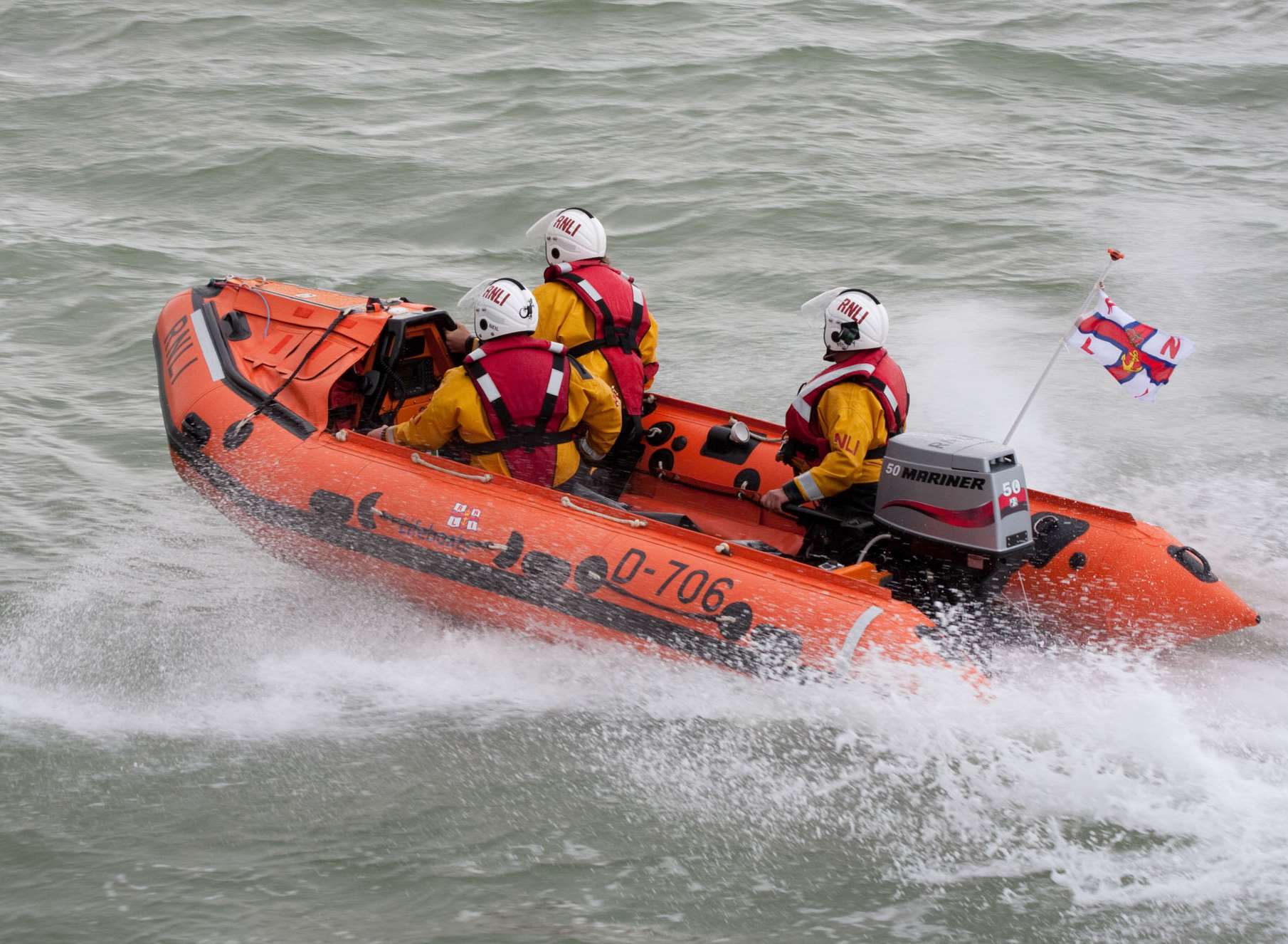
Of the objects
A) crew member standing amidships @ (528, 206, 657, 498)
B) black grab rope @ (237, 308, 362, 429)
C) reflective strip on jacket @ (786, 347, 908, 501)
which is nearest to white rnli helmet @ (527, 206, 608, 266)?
crew member standing amidships @ (528, 206, 657, 498)

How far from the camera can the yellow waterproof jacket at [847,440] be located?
Result: 15.7 feet

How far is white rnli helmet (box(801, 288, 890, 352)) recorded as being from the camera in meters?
4.80

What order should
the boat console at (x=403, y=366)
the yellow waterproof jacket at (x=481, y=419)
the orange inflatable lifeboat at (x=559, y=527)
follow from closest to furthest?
the orange inflatable lifeboat at (x=559, y=527), the yellow waterproof jacket at (x=481, y=419), the boat console at (x=403, y=366)

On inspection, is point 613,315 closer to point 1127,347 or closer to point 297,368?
point 297,368

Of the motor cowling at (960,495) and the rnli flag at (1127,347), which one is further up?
the rnli flag at (1127,347)

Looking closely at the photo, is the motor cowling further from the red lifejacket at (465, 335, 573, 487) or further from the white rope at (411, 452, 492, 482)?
the white rope at (411, 452, 492, 482)

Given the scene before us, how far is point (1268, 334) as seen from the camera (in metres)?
9.03

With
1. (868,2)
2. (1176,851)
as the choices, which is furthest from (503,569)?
(868,2)

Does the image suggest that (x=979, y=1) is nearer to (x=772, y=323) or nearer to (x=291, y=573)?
(x=772, y=323)

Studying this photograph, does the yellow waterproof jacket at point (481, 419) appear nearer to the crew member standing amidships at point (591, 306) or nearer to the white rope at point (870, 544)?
the crew member standing amidships at point (591, 306)

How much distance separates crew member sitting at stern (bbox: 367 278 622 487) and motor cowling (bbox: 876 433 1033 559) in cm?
114

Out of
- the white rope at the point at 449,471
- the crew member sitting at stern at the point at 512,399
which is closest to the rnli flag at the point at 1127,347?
the crew member sitting at stern at the point at 512,399

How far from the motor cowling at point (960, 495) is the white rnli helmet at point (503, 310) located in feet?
4.40

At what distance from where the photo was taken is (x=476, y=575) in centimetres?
478
